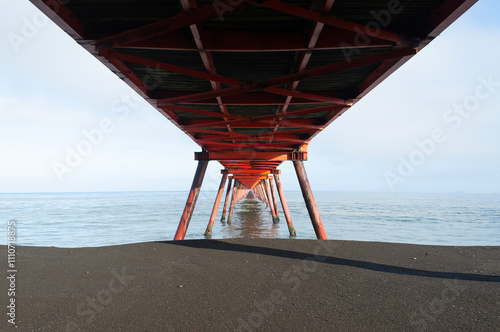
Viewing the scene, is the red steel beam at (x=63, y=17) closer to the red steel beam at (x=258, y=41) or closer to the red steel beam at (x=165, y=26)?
the red steel beam at (x=165, y=26)

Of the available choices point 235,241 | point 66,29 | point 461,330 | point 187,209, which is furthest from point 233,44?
point 187,209

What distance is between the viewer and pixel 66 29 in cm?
360

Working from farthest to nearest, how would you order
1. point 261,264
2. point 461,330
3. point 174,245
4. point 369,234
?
point 369,234 → point 174,245 → point 261,264 → point 461,330

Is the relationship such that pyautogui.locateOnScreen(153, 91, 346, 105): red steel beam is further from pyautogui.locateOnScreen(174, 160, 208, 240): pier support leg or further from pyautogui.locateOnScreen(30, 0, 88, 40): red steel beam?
pyautogui.locateOnScreen(174, 160, 208, 240): pier support leg

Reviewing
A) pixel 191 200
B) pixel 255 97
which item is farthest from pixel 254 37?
pixel 191 200

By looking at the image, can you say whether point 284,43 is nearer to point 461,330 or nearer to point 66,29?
point 66,29

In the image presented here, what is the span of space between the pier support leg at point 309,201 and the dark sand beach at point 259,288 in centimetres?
261

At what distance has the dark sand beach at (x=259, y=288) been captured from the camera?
11.3 ft

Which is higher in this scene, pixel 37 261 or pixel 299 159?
pixel 299 159

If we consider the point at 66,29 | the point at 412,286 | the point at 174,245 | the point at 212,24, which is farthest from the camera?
the point at 174,245

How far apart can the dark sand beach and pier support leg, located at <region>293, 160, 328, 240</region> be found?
8.56 feet

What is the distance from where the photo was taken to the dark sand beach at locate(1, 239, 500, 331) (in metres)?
3.44

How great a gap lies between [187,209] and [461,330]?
7.80 m

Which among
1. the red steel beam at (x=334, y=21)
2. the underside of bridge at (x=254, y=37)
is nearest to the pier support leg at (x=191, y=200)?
the underside of bridge at (x=254, y=37)
